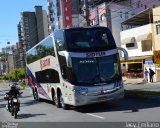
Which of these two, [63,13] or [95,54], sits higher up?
[63,13]

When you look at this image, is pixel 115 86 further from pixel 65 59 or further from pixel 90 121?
pixel 90 121

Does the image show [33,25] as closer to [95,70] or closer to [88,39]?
[88,39]

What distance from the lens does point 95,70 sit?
58.4ft

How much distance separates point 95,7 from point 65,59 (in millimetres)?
54029

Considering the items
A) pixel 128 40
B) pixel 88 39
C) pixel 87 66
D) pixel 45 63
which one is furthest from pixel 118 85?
pixel 128 40

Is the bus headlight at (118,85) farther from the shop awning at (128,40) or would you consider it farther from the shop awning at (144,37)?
the shop awning at (128,40)

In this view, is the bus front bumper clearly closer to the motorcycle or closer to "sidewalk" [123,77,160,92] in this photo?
the motorcycle

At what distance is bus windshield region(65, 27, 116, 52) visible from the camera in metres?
18.0

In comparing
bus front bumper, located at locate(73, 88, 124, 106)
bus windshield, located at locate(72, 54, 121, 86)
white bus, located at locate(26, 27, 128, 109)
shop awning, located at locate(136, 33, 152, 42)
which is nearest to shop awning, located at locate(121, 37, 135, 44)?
shop awning, located at locate(136, 33, 152, 42)

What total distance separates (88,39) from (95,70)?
147 centimetres

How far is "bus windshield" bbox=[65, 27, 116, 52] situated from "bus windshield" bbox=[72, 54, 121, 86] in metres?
0.54

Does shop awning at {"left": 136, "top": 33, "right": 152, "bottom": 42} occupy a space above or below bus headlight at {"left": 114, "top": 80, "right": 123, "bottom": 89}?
above

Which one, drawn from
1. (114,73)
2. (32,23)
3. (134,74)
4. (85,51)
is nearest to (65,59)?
(85,51)

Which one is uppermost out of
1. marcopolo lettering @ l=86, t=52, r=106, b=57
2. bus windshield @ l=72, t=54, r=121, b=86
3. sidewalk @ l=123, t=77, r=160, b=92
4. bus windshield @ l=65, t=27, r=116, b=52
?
bus windshield @ l=65, t=27, r=116, b=52
